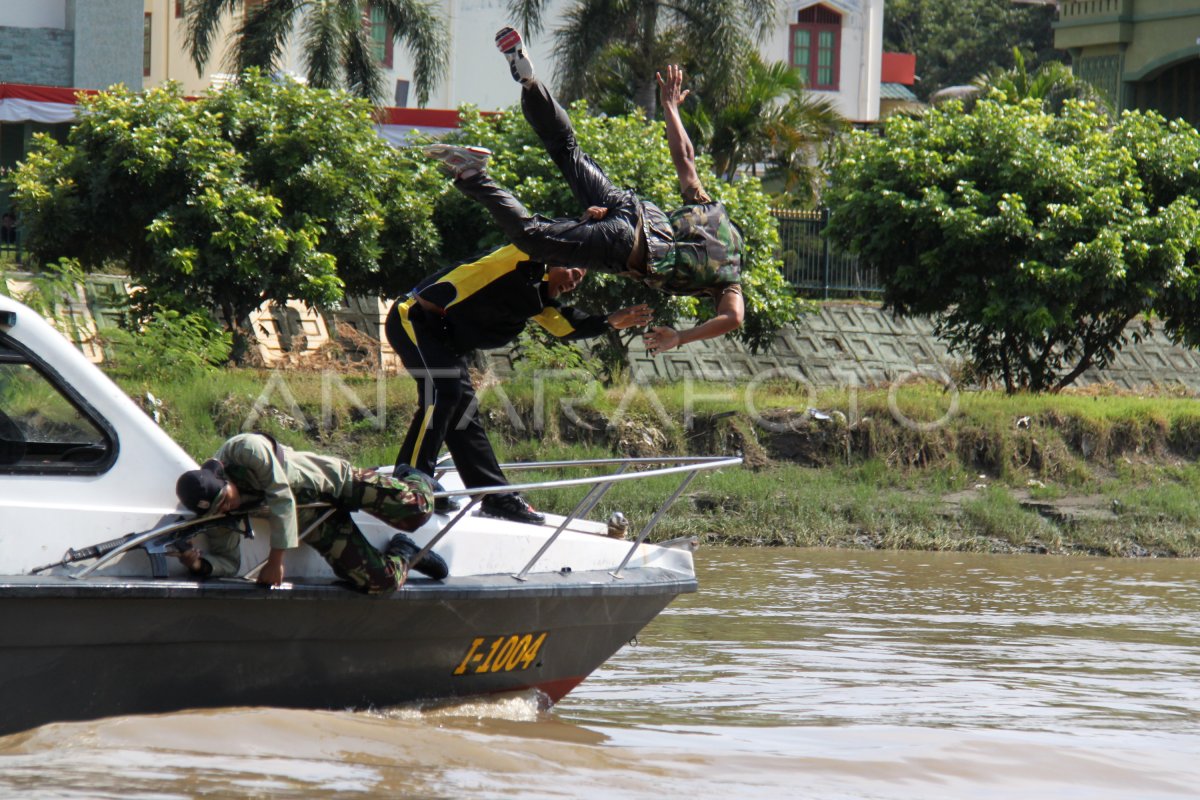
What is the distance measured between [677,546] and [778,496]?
7.12 m

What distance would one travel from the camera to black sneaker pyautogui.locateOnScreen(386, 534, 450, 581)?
581 centimetres

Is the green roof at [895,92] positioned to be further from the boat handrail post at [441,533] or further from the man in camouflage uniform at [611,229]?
the boat handrail post at [441,533]

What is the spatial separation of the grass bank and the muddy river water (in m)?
3.37

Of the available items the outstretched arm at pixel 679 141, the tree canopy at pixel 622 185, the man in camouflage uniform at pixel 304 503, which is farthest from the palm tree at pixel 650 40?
the man in camouflage uniform at pixel 304 503

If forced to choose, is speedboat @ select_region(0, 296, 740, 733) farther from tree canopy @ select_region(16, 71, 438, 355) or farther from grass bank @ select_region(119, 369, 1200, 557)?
tree canopy @ select_region(16, 71, 438, 355)

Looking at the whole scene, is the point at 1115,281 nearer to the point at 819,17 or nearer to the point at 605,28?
the point at 605,28

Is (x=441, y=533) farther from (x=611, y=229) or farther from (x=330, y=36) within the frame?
(x=330, y=36)

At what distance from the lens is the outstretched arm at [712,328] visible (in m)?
6.25

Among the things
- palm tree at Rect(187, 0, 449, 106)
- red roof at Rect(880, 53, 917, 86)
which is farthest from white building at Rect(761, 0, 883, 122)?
palm tree at Rect(187, 0, 449, 106)

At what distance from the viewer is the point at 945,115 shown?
18516mm

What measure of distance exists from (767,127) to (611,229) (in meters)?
18.1

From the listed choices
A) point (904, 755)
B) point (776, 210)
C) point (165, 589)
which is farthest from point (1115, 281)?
point (165, 589)

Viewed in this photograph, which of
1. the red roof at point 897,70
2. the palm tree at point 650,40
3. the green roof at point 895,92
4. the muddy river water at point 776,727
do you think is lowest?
the muddy river water at point 776,727

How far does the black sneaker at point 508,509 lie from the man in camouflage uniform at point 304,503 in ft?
2.59
